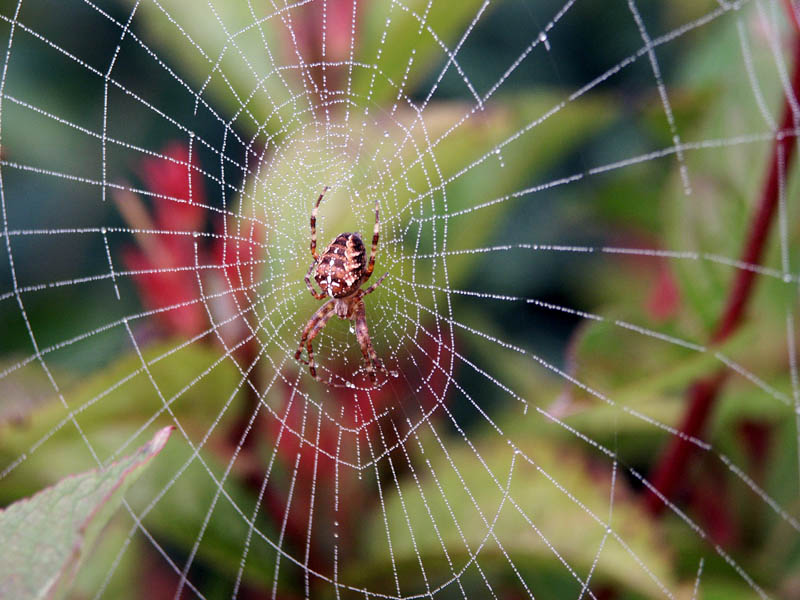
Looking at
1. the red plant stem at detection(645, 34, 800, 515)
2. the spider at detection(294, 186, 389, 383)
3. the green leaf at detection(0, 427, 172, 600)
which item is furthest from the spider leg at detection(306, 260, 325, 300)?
the green leaf at detection(0, 427, 172, 600)

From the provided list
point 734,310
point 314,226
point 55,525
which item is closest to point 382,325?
point 314,226

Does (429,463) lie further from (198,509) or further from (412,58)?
(412,58)

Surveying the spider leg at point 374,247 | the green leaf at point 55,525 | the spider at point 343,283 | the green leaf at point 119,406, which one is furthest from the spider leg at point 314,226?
the green leaf at point 55,525

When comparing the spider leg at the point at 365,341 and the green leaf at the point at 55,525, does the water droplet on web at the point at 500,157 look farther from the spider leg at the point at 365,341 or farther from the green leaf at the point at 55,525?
the green leaf at the point at 55,525

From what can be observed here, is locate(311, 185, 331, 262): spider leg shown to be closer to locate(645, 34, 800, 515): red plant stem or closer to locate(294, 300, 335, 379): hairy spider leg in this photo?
locate(294, 300, 335, 379): hairy spider leg

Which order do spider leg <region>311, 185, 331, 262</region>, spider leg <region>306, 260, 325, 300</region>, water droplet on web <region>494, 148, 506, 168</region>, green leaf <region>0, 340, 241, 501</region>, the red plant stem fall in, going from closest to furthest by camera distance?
the red plant stem
green leaf <region>0, 340, 241, 501</region>
water droplet on web <region>494, 148, 506, 168</region>
spider leg <region>311, 185, 331, 262</region>
spider leg <region>306, 260, 325, 300</region>
